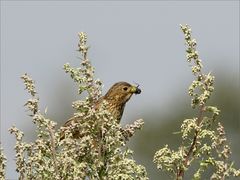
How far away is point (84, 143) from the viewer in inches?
260

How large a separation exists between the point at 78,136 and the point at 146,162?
39.9 metres

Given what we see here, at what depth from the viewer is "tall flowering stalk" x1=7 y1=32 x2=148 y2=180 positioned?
21.7 ft

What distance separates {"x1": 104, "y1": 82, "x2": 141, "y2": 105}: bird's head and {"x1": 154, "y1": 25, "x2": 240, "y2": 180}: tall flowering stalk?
19.5ft

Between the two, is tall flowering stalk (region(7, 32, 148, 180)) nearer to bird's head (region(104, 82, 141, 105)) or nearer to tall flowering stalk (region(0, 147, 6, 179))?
tall flowering stalk (region(0, 147, 6, 179))

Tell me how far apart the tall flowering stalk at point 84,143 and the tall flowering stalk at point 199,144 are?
0.20 m

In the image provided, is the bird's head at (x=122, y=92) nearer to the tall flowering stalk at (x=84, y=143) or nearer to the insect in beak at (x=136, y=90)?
the insect in beak at (x=136, y=90)

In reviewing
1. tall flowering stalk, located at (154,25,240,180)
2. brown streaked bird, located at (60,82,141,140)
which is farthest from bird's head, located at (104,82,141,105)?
tall flowering stalk, located at (154,25,240,180)

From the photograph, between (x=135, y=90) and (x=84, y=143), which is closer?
(x=84, y=143)

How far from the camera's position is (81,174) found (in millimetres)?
6496

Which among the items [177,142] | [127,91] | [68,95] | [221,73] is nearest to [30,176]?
[127,91]

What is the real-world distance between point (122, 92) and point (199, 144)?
6405 millimetres

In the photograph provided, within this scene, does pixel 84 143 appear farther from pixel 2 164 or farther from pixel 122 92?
pixel 122 92

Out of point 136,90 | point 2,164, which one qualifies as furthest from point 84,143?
point 136,90

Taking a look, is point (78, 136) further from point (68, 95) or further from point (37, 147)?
point (68, 95)
